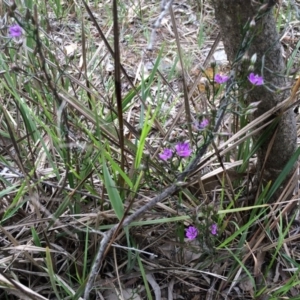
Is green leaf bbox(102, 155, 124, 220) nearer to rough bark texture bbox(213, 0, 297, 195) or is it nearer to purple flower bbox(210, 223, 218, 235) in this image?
purple flower bbox(210, 223, 218, 235)

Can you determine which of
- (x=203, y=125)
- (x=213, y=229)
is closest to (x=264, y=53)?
(x=203, y=125)

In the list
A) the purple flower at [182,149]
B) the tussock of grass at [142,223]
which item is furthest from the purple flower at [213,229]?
the purple flower at [182,149]

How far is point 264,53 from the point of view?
36.5 inches

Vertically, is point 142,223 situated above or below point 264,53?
below

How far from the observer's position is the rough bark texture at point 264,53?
2.97 ft

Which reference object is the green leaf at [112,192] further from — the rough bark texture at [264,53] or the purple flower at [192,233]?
the rough bark texture at [264,53]

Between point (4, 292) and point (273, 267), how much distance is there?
1.87 feet

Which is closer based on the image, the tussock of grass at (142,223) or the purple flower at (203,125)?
the purple flower at (203,125)

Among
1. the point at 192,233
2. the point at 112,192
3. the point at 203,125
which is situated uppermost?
the point at 203,125

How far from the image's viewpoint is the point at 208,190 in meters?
1.13

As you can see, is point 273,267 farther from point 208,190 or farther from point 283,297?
point 208,190

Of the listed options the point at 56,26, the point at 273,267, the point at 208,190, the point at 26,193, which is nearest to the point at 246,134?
the point at 208,190

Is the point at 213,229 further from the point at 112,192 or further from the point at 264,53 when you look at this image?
the point at 264,53

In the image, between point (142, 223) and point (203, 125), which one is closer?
point (203, 125)
